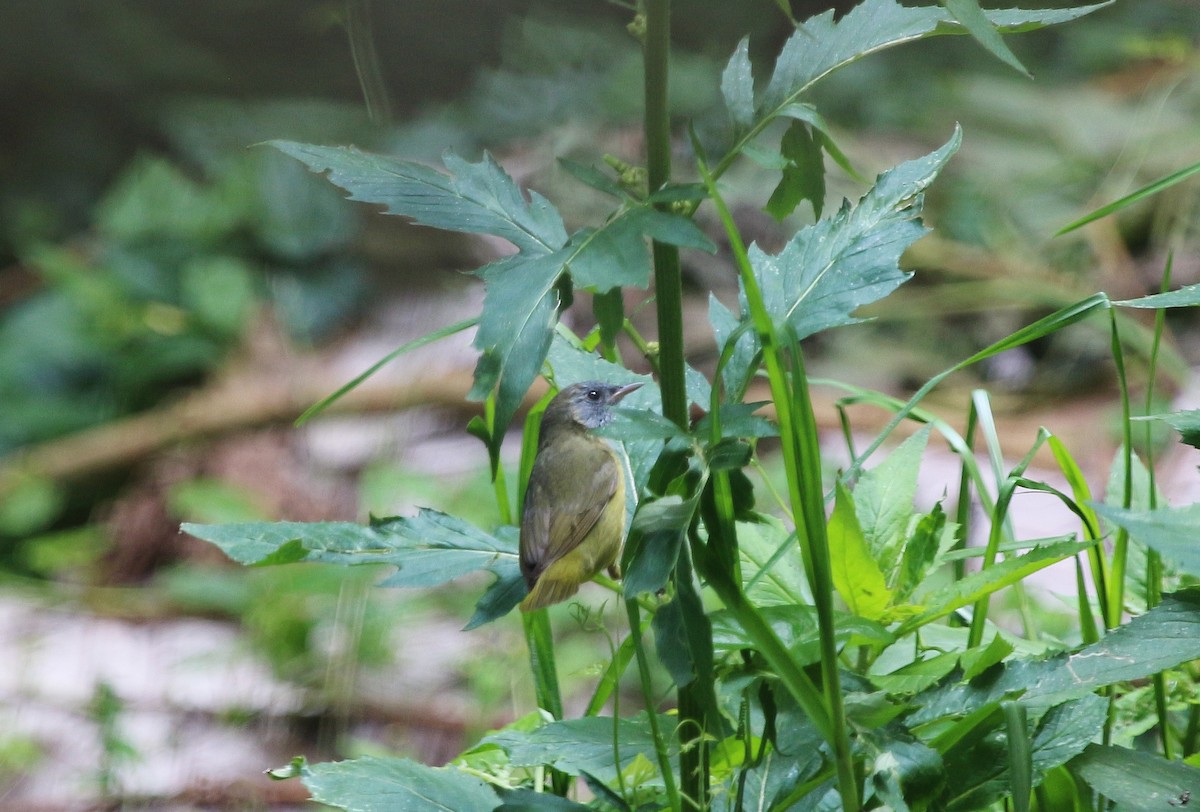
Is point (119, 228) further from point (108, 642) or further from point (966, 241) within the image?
point (966, 241)

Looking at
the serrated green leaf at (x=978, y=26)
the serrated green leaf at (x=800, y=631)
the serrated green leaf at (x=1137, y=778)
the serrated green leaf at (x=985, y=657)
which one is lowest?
the serrated green leaf at (x=1137, y=778)

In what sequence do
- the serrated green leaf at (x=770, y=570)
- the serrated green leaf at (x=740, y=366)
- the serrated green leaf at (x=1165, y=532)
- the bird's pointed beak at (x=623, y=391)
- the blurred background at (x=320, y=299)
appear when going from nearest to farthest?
the serrated green leaf at (x=1165, y=532)
the serrated green leaf at (x=740, y=366)
the serrated green leaf at (x=770, y=570)
the bird's pointed beak at (x=623, y=391)
the blurred background at (x=320, y=299)

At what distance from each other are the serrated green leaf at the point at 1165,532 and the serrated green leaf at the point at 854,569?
25cm

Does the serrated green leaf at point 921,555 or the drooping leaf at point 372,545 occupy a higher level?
the drooping leaf at point 372,545

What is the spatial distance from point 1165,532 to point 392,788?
1.94 ft

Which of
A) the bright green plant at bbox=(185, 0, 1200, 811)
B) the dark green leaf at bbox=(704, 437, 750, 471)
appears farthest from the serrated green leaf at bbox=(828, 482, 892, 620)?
the dark green leaf at bbox=(704, 437, 750, 471)

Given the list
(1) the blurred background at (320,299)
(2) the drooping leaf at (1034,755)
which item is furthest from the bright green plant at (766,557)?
(1) the blurred background at (320,299)

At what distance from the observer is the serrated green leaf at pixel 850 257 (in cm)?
87

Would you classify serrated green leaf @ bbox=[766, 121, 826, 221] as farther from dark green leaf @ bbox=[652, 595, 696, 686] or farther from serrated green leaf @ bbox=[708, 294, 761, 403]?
dark green leaf @ bbox=[652, 595, 696, 686]

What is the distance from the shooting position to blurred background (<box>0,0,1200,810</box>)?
238cm

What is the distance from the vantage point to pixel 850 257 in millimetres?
902

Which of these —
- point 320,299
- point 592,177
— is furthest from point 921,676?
point 320,299

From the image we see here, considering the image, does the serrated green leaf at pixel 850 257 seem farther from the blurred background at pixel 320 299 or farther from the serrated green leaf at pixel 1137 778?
the blurred background at pixel 320 299

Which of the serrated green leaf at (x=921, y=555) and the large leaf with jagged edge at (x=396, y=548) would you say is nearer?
the large leaf with jagged edge at (x=396, y=548)
